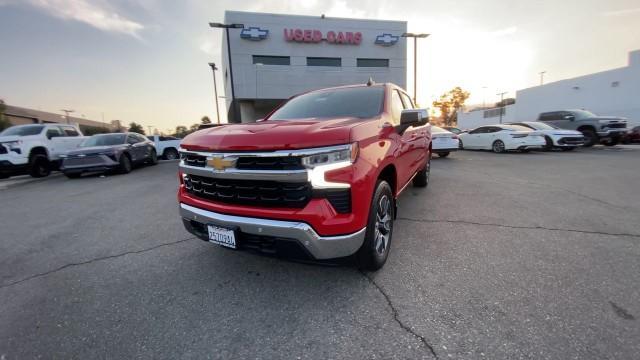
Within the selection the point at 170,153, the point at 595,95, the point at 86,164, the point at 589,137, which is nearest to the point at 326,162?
the point at 86,164

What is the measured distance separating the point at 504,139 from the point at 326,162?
1348 centimetres

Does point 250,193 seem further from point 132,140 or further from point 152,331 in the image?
point 132,140

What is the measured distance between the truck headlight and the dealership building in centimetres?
2591

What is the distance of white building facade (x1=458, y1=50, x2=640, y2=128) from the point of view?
68.6 feet

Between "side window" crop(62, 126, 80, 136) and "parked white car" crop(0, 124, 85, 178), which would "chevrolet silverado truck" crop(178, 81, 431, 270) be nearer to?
"parked white car" crop(0, 124, 85, 178)

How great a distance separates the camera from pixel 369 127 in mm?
2369

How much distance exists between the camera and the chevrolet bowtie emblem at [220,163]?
84.8 inches

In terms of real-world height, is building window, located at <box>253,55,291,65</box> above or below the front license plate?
above

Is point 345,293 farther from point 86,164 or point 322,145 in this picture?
point 86,164

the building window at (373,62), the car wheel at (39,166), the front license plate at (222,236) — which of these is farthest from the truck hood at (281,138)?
the building window at (373,62)

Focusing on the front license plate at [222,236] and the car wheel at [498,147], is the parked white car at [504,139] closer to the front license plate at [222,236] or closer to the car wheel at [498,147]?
the car wheel at [498,147]

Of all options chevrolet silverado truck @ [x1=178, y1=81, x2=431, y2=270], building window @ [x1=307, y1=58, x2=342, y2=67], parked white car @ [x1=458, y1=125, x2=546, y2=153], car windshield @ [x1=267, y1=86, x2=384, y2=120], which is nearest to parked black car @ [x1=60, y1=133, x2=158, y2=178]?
car windshield @ [x1=267, y1=86, x2=384, y2=120]

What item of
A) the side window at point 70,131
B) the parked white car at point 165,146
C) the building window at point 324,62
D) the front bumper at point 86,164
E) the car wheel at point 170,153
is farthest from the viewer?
the building window at point 324,62

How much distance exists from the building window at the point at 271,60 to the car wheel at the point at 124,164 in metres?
19.8
